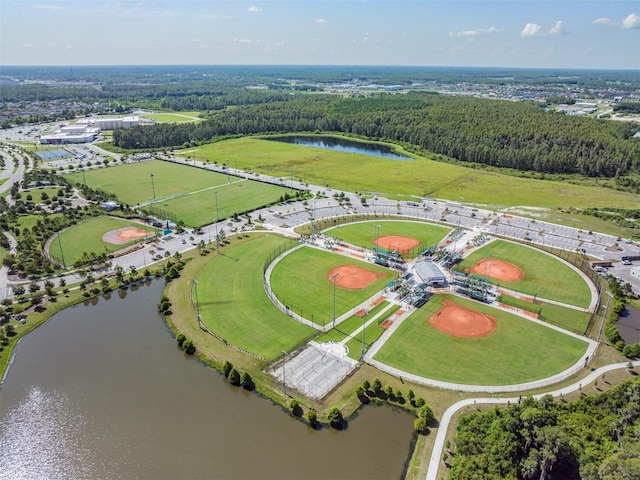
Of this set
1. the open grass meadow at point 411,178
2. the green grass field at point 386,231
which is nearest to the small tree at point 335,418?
the green grass field at point 386,231

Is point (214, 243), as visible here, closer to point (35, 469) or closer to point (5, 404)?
point (5, 404)

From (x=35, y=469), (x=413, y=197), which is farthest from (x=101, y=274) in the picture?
(x=413, y=197)

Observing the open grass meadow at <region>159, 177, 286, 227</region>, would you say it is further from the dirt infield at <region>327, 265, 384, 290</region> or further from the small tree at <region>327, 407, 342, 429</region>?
the small tree at <region>327, 407, 342, 429</region>

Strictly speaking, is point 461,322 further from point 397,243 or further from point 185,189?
point 185,189

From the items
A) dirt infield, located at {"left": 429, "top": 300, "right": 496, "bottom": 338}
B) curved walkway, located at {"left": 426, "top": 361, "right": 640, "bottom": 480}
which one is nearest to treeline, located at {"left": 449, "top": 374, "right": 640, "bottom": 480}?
curved walkway, located at {"left": 426, "top": 361, "right": 640, "bottom": 480}

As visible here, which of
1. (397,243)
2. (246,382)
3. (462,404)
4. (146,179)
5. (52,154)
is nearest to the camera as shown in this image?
(462,404)

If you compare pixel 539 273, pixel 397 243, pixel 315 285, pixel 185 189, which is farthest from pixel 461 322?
pixel 185 189
